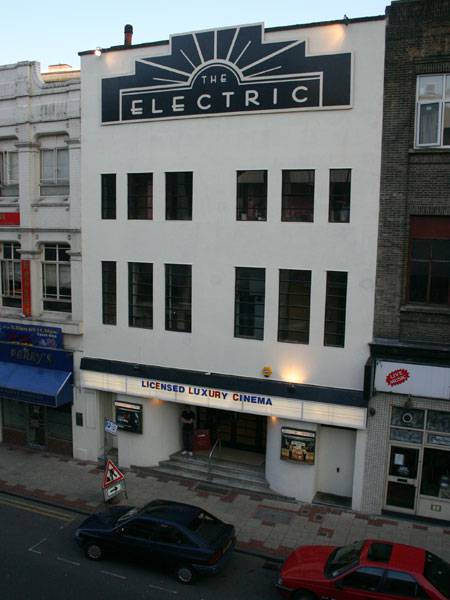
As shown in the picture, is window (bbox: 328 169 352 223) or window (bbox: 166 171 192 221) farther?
window (bbox: 166 171 192 221)

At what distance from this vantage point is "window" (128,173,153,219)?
19.5m

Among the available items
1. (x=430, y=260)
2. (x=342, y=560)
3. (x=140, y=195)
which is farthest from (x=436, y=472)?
(x=140, y=195)

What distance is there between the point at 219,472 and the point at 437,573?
29.4 ft

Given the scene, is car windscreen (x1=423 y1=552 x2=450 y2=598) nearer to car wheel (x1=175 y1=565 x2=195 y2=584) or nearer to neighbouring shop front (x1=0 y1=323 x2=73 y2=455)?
car wheel (x1=175 y1=565 x2=195 y2=584)

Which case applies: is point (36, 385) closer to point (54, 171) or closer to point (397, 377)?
point (54, 171)

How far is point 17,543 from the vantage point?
15477mm

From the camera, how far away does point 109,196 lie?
2014 cm

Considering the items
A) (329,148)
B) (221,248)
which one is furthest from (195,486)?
(329,148)

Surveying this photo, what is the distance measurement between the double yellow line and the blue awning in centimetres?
340

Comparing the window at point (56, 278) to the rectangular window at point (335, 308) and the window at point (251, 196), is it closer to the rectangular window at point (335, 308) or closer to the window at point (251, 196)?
the window at point (251, 196)

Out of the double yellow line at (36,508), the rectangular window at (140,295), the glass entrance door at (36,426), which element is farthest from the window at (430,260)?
the glass entrance door at (36,426)

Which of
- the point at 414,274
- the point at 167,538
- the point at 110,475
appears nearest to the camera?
the point at 167,538

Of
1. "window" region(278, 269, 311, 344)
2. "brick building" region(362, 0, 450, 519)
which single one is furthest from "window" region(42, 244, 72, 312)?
"brick building" region(362, 0, 450, 519)

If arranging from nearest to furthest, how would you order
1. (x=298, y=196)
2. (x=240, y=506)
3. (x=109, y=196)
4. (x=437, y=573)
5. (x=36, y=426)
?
(x=437, y=573)
(x=298, y=196)
(x=240, y=506)
(x=109, y=196)
(x=36, y=426)
